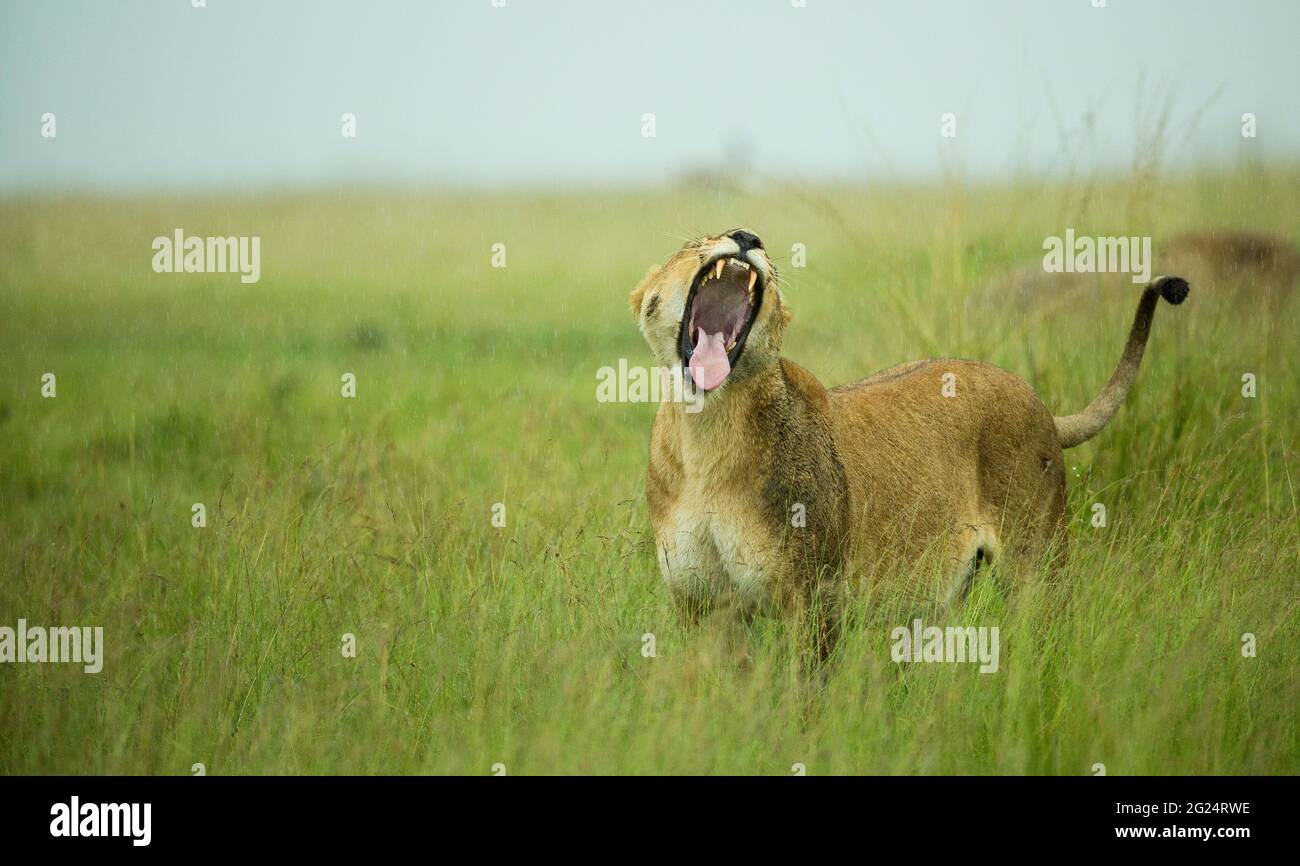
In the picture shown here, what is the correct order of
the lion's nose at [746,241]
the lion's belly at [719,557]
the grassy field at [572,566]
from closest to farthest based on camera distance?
the grassy field at [572,566] → the lion's nose at [746,241] → the lion's belly at [719,557]

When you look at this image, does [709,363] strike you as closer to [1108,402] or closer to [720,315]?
[720,315]

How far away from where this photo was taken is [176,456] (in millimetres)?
11250

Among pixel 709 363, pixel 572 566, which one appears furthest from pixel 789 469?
pixel 572 566

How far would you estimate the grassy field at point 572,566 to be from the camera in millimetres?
5250

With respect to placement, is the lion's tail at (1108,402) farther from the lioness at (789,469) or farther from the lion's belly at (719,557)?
the lion's belly at (719,557)

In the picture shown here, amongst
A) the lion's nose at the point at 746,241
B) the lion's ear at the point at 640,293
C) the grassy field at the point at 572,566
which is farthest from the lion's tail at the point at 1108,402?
the lion's ear at the point at 640,293

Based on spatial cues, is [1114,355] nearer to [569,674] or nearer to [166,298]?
[569,674]

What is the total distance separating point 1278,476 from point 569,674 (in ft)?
17.2

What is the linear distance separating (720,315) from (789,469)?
2.38ft

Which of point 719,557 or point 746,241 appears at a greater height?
point 746,241

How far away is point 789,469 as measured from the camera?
572 centimetres

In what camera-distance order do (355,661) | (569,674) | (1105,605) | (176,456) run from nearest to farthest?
(569,674) → (355,661) → (1105,605) → (176,456)

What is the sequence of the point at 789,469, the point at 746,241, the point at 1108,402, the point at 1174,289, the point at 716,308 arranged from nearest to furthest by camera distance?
1. the point at 746,241
2. the point at 789,469
3. the point at 716,308
4. the point at 1174,289
5. the point at 1108,402

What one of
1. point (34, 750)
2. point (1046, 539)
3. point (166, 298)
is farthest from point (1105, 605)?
point (166, 298)
